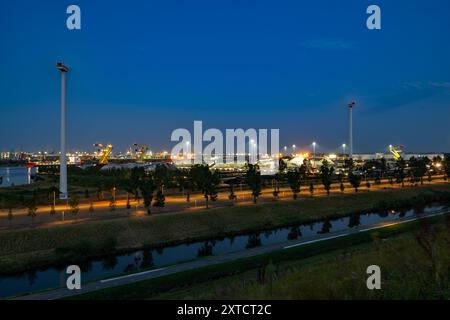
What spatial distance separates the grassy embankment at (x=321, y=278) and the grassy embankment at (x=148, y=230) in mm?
9901

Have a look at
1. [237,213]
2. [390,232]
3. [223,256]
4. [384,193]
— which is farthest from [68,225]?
[384,193]

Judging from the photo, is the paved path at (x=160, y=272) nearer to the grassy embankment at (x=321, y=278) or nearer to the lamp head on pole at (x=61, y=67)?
the grassy embankment at (x=321, y=278)

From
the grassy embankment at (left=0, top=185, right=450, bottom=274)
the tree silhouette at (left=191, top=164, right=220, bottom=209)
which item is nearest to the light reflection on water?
the grassy embankment at (left=0, top=185, right=450, bottom=274)

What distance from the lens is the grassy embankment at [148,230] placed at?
2467 cm

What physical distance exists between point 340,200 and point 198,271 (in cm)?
3058

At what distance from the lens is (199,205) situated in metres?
39.2

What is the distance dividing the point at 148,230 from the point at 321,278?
887 inches

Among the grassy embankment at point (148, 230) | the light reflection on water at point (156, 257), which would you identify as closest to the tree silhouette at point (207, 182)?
the grassy embankment at point (148, 230)

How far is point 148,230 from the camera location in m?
30.2

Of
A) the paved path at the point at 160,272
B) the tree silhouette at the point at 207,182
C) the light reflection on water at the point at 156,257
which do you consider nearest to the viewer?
the paved path at the point at 160,272

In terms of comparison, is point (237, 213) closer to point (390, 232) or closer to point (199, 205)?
point (199, 205)

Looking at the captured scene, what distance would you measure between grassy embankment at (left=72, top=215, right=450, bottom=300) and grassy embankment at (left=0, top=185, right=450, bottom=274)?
32.5ft

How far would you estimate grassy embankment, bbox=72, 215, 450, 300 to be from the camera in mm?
8477
